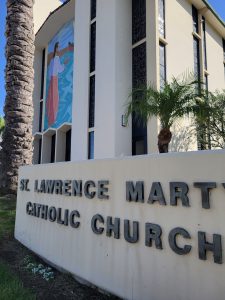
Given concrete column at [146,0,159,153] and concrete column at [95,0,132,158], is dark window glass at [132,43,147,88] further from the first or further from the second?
concrete column at [146,0,159,153]

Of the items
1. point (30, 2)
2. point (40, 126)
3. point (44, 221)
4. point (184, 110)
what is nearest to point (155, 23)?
point (184, 110)

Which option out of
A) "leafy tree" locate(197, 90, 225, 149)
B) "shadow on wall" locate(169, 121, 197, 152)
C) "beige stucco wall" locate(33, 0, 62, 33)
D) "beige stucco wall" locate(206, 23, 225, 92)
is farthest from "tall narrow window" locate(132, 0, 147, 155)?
"beige stucco wall" locate(33, 0, 62, 33)

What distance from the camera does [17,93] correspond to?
920cm

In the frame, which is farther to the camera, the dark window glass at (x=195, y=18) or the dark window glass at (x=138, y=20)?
the dark window glass at (x=195, y=18)

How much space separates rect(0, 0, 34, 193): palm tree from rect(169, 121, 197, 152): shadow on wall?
9614 millimetres

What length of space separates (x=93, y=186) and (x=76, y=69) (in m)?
17.7

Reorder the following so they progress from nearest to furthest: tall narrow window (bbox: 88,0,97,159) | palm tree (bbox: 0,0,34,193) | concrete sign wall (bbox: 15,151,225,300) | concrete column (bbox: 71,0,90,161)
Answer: concrete sign wall (bbox: 15,151,225,300) → palm tree (bbox: 0,0,34,193) → tall narrow window (bbox: 88,0,97,159) → concrete column (bbox: 71,0,90,161)

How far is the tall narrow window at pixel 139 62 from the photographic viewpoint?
17297 millimetres

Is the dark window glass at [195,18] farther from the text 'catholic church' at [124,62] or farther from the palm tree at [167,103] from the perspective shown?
the palm tree at [167,103]

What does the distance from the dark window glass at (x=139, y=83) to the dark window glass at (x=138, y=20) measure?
700mm

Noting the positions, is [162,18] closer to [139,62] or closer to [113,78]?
[139,62]

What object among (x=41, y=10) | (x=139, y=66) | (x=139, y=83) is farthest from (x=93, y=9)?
(x=41, y=10)

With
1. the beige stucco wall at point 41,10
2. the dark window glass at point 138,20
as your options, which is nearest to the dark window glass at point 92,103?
the dark window glass at point 138,20

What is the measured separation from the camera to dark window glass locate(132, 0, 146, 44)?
709 inches
